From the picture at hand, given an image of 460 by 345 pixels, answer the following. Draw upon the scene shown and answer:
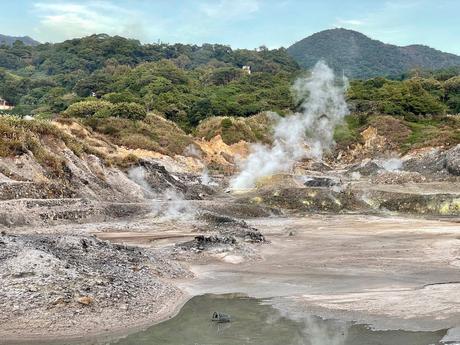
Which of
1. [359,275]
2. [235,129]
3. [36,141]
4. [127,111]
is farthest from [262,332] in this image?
[235,129]

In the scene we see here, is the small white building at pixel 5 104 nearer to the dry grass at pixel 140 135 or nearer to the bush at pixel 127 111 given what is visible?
the bush at pixel 127 111

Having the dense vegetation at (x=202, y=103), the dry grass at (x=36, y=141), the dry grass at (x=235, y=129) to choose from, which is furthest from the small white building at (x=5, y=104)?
the dry grass at (x=36, y=141)

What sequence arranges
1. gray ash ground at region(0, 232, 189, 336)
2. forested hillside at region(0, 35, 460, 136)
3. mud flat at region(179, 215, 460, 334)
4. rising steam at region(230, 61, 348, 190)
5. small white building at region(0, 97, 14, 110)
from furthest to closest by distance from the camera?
small white building at region(0, 97, 14, 110), forested hillside at region(0, 35, 460, 136), rising steam at region(230, 61, 348, 190), mud flat at region(179, 215, 460, 334), gray ash ground at region(0, 232, 189, 336)

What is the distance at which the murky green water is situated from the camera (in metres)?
13.9

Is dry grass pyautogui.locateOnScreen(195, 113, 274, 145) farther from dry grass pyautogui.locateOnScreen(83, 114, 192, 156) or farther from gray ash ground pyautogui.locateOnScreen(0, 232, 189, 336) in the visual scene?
gray ash ground pyautogui.locateOnScreen(0, 232, 189, 336)

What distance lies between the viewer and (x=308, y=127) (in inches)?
3890

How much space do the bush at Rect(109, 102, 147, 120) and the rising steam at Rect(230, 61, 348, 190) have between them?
62.6ft

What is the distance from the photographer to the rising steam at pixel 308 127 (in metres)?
81.8

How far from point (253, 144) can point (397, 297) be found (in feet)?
243

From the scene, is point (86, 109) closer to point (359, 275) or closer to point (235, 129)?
point (235, 129)

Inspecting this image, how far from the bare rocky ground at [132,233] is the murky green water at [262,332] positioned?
0.86 m

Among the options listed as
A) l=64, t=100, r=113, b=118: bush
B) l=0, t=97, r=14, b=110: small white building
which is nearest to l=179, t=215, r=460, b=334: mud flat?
l=64, t=100, r=113, b=118: bush

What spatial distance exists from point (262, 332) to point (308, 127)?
3383 inches

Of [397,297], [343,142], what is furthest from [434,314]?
[343,142]
